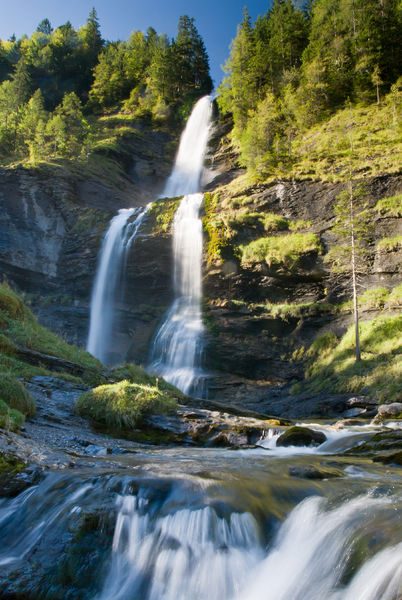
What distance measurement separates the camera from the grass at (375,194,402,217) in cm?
2686

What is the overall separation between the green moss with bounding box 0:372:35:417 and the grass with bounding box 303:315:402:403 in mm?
13478

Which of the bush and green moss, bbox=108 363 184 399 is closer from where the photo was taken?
green moss, bbox=108 363 184 399

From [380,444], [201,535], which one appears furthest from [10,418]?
[380,444]

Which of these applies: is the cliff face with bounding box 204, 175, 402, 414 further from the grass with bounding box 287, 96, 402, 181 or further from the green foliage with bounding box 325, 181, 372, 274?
the grass with bounding box 287, 96, 402, 181

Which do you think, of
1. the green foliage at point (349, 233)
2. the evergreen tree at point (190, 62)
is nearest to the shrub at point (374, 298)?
the green foliage at point (349, 233)

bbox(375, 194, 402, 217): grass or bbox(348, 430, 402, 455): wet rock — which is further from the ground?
bbox(375, 194, 402, 217): grass

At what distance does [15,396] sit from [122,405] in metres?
2.46

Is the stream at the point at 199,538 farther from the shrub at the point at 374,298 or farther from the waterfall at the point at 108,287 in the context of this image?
the waterfall at the point at 108,287

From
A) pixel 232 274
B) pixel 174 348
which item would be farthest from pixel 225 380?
pixel 232 274

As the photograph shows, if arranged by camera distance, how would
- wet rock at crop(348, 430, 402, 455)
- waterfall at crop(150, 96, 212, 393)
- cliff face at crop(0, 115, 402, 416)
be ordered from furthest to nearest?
waterfall at crop(150, 96, 212, 393)
cliff face at crop(0, 115, 402, 416)
wet rock at crop(348, 430, 402, 455)

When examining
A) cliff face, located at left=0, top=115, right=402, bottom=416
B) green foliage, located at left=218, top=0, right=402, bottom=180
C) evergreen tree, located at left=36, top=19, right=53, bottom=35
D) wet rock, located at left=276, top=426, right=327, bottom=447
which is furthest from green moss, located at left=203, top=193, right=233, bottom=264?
evergreen tree, located at left=36, top=19, right=53, bottom=35

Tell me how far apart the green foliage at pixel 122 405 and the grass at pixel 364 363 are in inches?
409

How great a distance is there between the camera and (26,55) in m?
71.9

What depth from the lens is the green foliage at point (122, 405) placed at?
11102 millimetres
